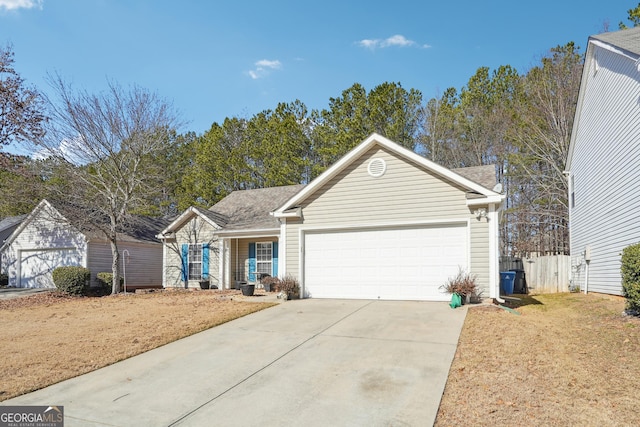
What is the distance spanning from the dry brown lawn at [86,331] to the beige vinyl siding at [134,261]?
5628 millimetres

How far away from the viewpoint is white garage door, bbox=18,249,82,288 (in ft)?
66.6

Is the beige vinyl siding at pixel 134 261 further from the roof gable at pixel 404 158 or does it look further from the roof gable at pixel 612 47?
the roof gable at pixel 612 47

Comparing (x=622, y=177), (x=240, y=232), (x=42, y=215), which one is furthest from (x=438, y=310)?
(x=42, y=215)

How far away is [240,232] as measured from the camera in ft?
54.6

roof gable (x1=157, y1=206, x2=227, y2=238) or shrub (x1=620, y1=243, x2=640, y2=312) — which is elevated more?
roof gable (x1=157, y1=206, x2=227, y2=238)

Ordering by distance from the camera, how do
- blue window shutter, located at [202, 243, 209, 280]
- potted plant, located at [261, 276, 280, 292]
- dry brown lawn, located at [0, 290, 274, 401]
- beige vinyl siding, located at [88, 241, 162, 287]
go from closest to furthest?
1. dry brown lawn, located at [0, 290, 274, 401]
2. potted plant, located at [261, 276, 280, 292]
3. blue window shutter, located at [202, 243, 209, 280]
4. beige vinyl siding, located at [88, 241, 162, 287]

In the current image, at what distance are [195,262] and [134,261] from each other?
17.5 ft

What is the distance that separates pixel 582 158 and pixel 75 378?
56.4 feet

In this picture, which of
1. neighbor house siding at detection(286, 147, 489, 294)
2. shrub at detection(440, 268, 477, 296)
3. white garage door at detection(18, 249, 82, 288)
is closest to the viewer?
shrub at detection(440, 268, 477, 296)

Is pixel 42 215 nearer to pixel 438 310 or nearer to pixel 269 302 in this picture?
pixel 269 302

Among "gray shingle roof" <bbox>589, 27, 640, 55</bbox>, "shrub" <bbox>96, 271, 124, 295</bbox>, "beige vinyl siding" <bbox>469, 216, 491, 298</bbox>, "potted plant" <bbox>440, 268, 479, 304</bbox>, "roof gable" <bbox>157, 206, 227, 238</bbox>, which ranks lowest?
"shrub" <bbox>96, 271, 124, 295</bbox>

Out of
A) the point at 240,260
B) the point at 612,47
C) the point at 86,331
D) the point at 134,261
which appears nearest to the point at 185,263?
the point at 240,260

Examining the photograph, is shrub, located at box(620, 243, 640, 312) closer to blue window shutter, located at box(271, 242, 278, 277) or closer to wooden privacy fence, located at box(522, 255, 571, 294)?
wooden privacy fence, located at box(522, 255, 571, 294)

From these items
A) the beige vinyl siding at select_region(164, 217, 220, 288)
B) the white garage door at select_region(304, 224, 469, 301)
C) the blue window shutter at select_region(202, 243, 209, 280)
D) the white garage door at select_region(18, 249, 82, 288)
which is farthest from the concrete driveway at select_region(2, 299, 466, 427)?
Answer: the white garage door at select_region(18, 249, 82, 288)
